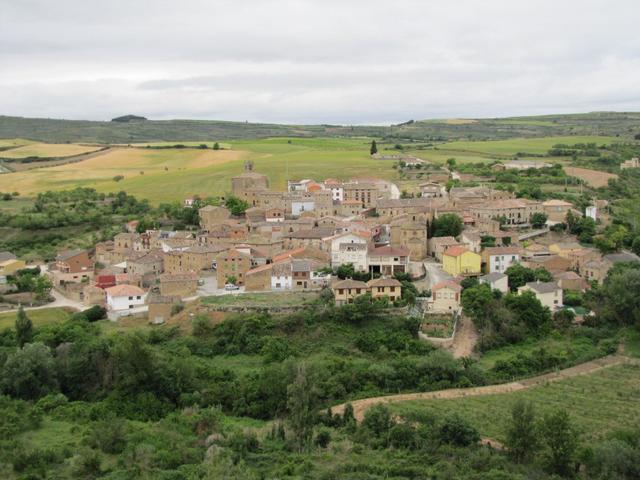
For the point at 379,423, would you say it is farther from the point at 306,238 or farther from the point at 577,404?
the point at 306,238

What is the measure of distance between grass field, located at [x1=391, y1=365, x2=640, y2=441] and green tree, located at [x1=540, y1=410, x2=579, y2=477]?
1.97 metres

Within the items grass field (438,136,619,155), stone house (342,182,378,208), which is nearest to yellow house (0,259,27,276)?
stone house (342,182,378,208)

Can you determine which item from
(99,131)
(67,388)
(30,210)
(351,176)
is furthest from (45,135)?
(67,388)

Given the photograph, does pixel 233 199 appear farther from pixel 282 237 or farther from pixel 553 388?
pixel 553 388

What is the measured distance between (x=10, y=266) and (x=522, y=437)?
36.0 metres

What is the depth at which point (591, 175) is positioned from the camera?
67.7 metres

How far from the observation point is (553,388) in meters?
29.2

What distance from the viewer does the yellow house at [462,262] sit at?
38.8m

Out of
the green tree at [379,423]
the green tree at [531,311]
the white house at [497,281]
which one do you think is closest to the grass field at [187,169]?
the white house at [497,281]

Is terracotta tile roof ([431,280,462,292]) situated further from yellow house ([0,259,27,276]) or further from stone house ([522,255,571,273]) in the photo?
yellow house ([0,259,27,276])

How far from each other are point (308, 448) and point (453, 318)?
12.9 metres

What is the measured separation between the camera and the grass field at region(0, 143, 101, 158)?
9525 centimetres

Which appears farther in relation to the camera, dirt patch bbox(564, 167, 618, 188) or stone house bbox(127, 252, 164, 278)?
dirt patch bbox(564, 167, 618, 188)

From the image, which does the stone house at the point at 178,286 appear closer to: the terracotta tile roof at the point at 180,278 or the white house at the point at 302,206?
the terracotta tile roof at the point at 180,278
